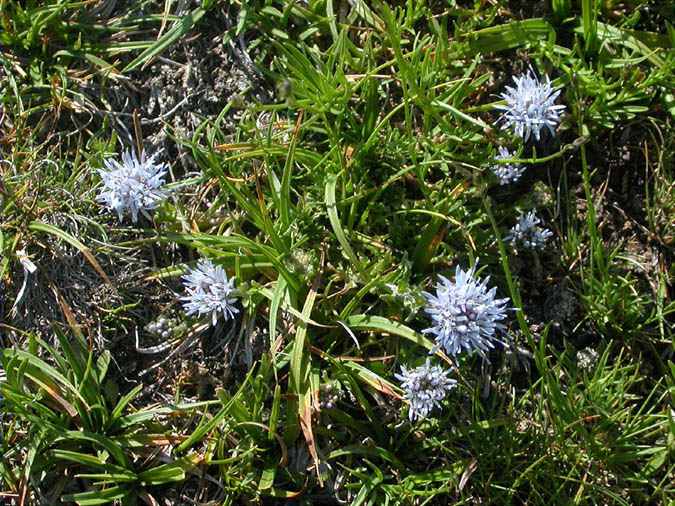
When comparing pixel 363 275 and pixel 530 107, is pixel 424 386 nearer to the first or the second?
pixel 363 275

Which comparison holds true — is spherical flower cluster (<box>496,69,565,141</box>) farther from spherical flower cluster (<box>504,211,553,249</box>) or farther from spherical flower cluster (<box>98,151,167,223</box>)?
spherical flower cluster (<box>98,151,167,223</box>)

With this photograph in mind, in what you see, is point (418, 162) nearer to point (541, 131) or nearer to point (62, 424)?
point (541, 131)

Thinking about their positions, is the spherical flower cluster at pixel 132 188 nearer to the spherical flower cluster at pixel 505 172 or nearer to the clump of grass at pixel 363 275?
the clump of grass at pixel 363 275

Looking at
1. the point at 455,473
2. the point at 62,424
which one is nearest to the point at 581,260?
the point at 455,473

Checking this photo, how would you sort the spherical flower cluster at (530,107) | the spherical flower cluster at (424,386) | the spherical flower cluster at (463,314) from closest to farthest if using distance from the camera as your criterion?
the spherical flower cluster at (463,314) → the spherical flower cluster at (424,386) → the spherical flower cluster at (530,107)

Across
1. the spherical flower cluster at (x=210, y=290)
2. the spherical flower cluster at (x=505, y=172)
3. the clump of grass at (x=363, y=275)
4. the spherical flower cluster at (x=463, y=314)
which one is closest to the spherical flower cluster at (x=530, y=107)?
the clump of grass at (x=363, y=275)

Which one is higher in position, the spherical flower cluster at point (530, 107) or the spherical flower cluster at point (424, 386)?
the spherical flower cluster at point (530, 107)
